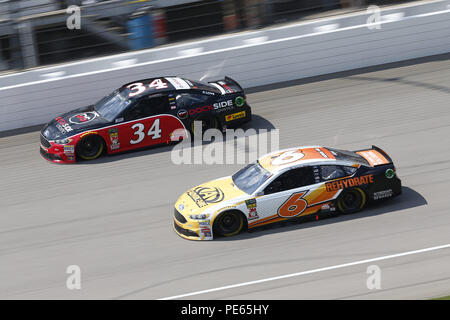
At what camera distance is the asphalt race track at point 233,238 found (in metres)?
9.34

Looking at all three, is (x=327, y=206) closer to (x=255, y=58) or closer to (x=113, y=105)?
(x=113, y=105)

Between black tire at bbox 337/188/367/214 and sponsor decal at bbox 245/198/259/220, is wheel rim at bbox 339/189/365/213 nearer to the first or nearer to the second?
black tire at bbox 337/188/367/214

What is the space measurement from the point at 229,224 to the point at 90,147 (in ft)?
15.3

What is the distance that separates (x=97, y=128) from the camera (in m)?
13.8

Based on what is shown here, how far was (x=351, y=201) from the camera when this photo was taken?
35.4ft

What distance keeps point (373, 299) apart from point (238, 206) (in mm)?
2660

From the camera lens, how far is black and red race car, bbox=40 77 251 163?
1381 centimetres

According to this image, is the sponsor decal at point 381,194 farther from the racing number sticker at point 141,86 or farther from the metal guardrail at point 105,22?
the metal guardrail at point 105,22

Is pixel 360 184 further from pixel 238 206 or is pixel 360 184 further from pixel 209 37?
pixel 209 37

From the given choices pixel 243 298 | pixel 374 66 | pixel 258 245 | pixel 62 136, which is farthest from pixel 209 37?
pixel 243 298

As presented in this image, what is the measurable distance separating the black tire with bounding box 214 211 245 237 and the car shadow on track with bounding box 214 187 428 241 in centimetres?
9

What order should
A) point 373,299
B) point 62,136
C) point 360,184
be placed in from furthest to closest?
point 62,136
point 360,184
point 373,299

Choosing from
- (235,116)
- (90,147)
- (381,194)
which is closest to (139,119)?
(90,147)
